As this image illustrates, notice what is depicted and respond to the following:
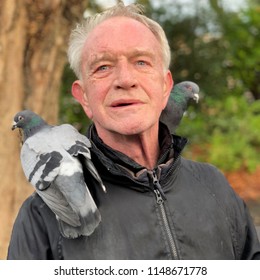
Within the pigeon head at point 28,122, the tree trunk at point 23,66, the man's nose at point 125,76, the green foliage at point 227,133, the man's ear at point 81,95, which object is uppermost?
the man's nose at point 125,76

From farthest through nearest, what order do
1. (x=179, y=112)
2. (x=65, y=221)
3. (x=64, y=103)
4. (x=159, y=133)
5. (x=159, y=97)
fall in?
(x=64, y=103) → (x=179, y=112) → (x=159, y=133) → (x=159, y=97) → (x=65, y=221)

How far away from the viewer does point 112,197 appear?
64.1 inches

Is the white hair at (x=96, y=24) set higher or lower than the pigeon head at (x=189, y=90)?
higher

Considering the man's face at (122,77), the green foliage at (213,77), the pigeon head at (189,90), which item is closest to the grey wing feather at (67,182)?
the man's face at (122,77)

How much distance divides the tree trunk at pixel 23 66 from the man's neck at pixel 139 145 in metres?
3.03

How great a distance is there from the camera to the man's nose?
5.29 feet

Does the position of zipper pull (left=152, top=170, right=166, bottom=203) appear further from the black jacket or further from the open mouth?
the open mouth

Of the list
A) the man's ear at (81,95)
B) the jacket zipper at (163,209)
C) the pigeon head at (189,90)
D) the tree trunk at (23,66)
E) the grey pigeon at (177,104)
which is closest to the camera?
the jacket zipper at (163,209)

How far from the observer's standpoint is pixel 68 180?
1532 mm

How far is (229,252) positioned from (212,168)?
324 millimetres

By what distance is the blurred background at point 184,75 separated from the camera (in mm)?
4754

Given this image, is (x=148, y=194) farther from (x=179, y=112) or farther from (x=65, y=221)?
(x=179, y=112)

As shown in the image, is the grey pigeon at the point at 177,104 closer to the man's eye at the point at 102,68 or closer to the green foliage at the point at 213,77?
the man's eye at the point at 102,68

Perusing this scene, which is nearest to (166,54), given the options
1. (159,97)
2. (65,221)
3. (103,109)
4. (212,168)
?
(159,97)
